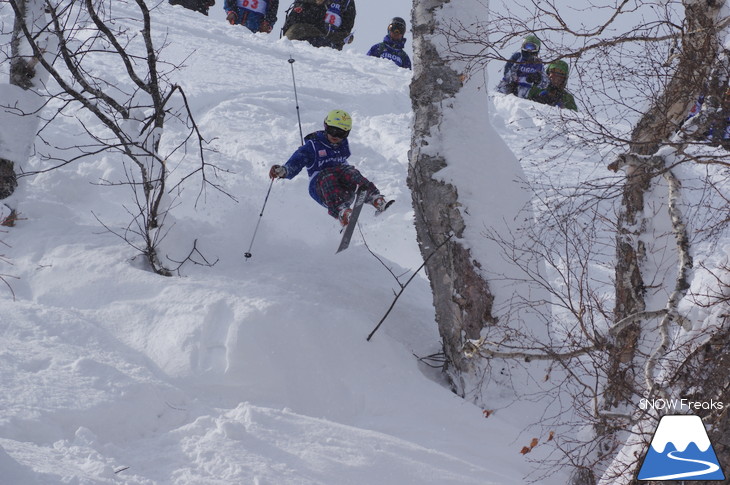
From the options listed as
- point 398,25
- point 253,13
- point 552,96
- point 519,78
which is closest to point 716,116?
point 552,96

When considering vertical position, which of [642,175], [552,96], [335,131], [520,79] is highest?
[520,79]

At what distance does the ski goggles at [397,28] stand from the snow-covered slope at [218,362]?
645 centimetres

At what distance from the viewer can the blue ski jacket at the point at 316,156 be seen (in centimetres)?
746

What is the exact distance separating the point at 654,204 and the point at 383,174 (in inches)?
196

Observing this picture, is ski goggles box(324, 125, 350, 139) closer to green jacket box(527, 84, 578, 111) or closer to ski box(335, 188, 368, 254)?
ski box(335, 188, 368, 254)

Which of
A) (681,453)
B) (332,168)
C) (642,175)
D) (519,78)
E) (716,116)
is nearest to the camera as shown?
(681,453)

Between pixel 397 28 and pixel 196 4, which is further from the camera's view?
pixel 196 4

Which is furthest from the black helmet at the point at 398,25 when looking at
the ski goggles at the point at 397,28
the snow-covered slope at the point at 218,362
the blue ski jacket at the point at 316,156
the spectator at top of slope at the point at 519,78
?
the blue ski jacket at the point at 316,156

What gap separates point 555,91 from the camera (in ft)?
39.7

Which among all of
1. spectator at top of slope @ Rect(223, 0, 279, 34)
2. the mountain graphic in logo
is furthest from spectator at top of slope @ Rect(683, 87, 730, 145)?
spectator at top of slope @ Rect(223, 0, 279, 34)

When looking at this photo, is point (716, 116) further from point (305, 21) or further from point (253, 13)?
point (253, 13)

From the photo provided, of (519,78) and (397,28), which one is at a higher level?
(397,28)

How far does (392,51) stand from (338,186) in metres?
7.58

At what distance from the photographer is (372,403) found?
18.1ft
